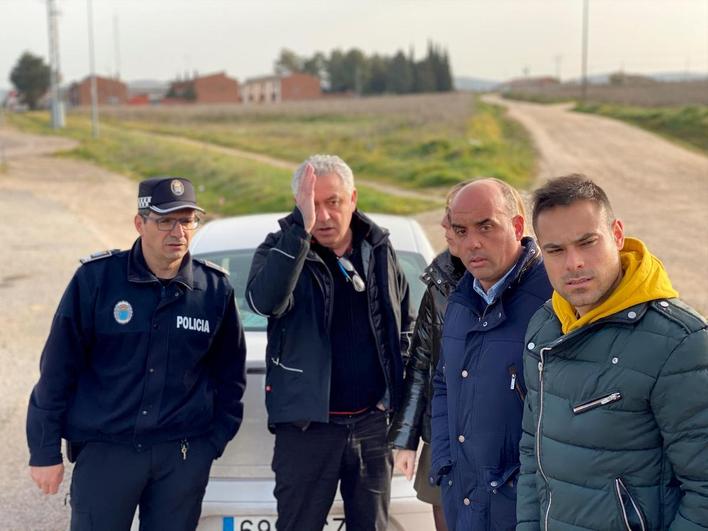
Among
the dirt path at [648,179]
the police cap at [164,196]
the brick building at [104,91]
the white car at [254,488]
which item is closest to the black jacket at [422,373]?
the white car at [254,488]

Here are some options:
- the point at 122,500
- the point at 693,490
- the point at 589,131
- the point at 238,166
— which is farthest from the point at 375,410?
the point at 589,131

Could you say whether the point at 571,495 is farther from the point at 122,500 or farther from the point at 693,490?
the point at 122,500

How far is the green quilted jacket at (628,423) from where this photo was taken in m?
1.87

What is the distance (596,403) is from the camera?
6.48 feet

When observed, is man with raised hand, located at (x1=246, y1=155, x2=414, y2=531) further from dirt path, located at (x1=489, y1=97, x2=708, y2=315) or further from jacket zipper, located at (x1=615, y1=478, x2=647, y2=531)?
dirt path, located at (x1=489, y1=97, x2=708, y2=315)

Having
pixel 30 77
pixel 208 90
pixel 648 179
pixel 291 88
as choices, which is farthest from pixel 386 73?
pixel 648 179

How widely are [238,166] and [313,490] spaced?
77.3 feet

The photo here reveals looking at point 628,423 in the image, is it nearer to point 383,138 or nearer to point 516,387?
point 516,387

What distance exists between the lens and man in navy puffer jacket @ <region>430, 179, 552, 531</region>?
97.1 inches

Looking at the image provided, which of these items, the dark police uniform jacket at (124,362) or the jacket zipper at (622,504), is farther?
the dark police uniform jacket at (124,362)

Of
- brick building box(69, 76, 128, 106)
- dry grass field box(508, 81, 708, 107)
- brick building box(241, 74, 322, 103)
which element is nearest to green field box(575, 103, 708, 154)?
dry grass field box(508, 81, 708, 107)

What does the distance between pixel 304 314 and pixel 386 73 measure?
11464cm

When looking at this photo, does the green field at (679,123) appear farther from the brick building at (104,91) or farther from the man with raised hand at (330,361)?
the brick building at (104,91)

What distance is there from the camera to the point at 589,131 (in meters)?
36.9
